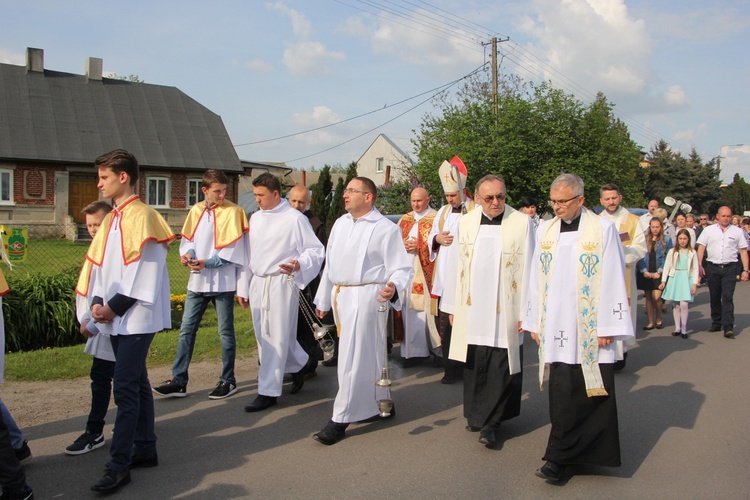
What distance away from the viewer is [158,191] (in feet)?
102

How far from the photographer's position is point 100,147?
29797 mm

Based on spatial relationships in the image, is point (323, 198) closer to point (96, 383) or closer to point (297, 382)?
point (297, 382)

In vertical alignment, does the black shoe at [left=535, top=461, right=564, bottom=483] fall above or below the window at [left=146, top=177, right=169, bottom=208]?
below

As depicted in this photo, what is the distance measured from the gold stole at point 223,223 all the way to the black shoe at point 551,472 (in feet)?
11.0

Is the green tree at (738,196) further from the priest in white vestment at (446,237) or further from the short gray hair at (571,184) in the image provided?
the short gray hair at (571,184)

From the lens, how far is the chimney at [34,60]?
1224 inches

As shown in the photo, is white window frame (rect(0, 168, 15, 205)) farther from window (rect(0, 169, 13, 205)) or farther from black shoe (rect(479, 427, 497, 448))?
black shoe (rect(479, 427, 497, 448))

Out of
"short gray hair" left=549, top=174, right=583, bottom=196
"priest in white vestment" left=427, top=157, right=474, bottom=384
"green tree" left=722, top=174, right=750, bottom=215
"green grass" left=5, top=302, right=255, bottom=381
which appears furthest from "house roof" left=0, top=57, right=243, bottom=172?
"green tree" left=722, top=174, right=750, bottom=215

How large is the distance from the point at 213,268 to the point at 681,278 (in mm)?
Answer: 7854

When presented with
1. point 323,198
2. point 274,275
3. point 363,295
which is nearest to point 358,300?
point 363,295

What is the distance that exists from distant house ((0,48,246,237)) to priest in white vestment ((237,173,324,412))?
25.6m

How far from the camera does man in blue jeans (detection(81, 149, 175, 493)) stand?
413cm

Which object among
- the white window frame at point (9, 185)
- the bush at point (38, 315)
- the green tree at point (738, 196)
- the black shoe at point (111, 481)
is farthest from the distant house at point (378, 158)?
the black shoe at point (111, 481)

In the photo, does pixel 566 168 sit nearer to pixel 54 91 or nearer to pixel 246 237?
pixel 246 237
